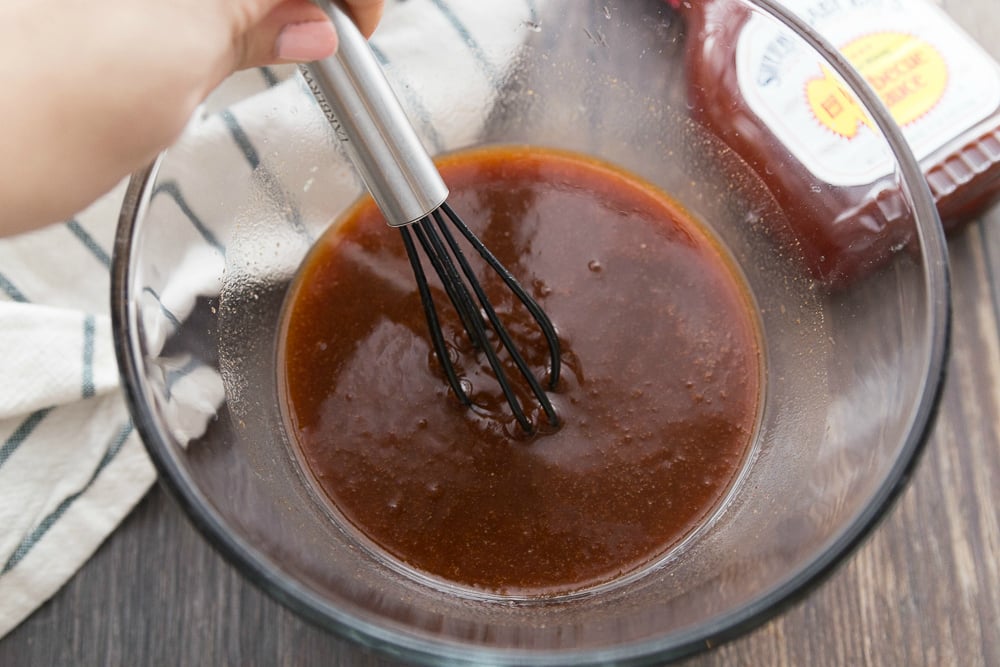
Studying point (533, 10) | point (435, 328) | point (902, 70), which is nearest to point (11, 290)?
point (435, 328)

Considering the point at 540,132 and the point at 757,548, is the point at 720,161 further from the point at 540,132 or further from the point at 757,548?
the point at 757,548

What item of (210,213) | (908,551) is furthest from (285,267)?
(908,551)

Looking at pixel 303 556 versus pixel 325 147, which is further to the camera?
pixel 325 147

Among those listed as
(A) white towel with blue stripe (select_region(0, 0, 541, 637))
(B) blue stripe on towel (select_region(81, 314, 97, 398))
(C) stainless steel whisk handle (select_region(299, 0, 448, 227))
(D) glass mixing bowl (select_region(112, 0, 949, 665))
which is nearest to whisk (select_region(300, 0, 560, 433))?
(C) stainless steel whisk handle (select_region(299, 0, 448, 227))

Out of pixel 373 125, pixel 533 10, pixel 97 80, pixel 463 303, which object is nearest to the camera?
pixel 97 80

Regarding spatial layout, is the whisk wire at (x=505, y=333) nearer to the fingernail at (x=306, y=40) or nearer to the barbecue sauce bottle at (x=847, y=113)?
the fingernail at (x=306, y=40)

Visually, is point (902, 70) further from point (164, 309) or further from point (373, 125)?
point (164, 309)

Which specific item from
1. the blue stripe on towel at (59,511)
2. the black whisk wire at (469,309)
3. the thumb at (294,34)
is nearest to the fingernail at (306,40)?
the thumb at (294,34)
